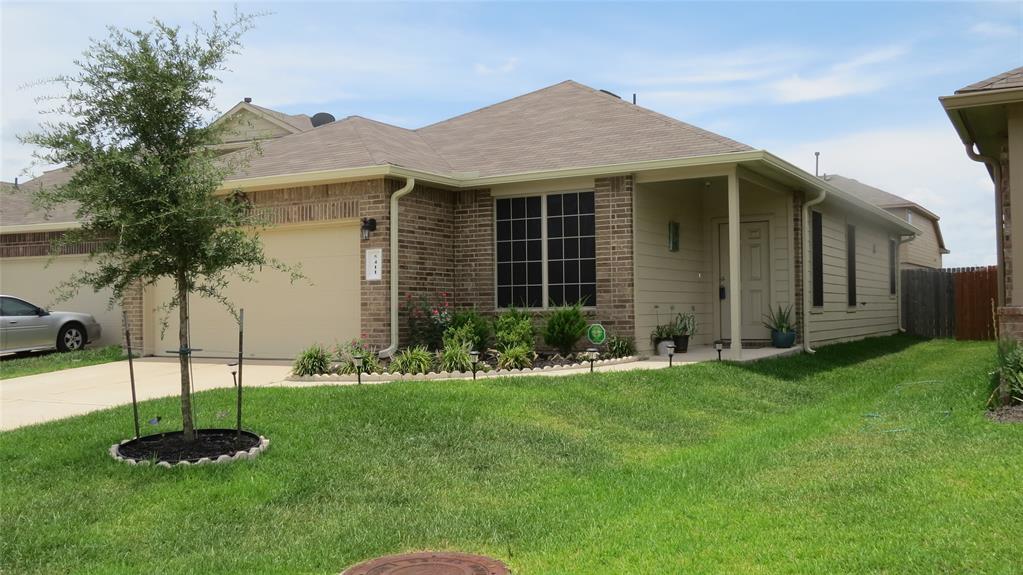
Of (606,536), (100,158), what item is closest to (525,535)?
(606,536)

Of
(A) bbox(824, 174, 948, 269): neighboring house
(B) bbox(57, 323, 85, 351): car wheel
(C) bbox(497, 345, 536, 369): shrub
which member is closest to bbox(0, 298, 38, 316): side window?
(B) bbox(57, 323, 85, 351): car wheel

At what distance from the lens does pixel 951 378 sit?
10.1 metres

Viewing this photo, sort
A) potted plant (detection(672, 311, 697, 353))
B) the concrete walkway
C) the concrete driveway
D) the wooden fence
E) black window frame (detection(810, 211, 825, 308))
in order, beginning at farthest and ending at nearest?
the wooden fence
black window frame (detection(810, 211, 825, 308))
potted plant (detection(672, 311, 697, 353))
the concrete walkway
the concrete driveway

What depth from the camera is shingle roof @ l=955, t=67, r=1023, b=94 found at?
26.6ft

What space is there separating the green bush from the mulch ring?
5.52 metres

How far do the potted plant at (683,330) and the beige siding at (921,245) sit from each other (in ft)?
58.6

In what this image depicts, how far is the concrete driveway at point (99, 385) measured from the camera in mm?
8555

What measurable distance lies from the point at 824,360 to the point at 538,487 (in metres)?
8.58

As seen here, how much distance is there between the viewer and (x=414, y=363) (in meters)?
10.2

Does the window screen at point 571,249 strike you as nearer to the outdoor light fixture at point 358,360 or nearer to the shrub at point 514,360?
the shrub at point 514,360

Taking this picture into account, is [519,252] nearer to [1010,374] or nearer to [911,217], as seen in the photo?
[1010,374]

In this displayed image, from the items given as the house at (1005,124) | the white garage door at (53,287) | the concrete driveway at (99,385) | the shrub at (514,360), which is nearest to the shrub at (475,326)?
the shrub at (514,360)

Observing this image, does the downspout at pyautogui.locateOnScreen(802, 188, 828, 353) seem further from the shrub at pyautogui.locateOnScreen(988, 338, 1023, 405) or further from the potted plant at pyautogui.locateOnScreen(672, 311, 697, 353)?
the shrub at pyautogui.locateOnScreen(988, 338, 1023, 405)

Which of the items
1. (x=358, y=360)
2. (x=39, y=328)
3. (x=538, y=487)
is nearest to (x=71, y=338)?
(x=39, y=328)
